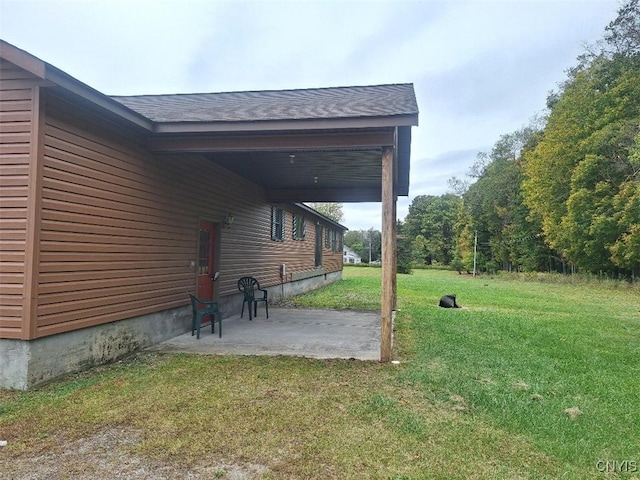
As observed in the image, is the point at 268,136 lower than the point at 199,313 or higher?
higher

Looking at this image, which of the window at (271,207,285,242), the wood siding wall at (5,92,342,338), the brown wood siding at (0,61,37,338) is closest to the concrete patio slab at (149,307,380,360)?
the wood siding wall at (5,92,342,338)

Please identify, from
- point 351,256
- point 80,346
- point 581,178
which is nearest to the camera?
point 80,346

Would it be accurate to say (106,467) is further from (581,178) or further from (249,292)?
(581,178)

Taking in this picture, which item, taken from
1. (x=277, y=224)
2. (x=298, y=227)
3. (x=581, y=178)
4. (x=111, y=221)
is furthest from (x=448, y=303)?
(x=581, y=178)

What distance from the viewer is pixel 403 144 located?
6.54m

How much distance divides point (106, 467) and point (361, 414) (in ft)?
6.13

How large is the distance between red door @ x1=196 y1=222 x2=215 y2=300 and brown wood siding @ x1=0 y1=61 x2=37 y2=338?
3.42 m

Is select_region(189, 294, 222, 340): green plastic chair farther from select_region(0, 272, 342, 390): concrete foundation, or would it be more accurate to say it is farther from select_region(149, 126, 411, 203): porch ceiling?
select_region(149, 126, 411, 203): porch ceiling

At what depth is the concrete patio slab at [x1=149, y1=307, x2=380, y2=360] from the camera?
5637 mm

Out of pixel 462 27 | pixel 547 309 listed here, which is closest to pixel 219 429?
pixel 547 309

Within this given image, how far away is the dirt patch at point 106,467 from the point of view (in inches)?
96.0

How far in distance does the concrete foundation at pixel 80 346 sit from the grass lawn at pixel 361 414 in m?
0.16

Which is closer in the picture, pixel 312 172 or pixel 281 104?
pixel 281 104

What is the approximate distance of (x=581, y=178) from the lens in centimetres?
2080
